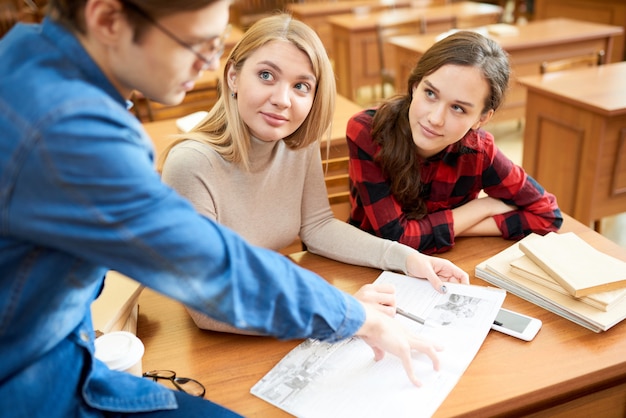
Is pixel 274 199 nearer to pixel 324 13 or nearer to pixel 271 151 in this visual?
pixel 271 151

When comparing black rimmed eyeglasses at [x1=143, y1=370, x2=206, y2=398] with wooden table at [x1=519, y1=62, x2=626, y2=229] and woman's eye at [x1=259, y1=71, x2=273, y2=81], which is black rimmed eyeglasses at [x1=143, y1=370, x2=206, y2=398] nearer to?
woman's eye at [x1=259, y1=71, x2=273, y2=81]

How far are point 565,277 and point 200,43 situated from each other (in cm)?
86

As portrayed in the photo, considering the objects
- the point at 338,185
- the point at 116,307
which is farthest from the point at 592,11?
the point at 116,307

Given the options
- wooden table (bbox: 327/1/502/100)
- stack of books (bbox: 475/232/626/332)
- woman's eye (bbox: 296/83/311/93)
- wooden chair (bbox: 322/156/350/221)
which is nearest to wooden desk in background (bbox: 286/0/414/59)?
wooden table (bbox: 327/1/502/100)

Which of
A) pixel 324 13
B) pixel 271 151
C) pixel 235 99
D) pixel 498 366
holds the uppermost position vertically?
pixel 235 99

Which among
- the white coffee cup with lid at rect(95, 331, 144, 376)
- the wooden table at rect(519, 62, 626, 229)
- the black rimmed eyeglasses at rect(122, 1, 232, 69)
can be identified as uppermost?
the black rimmed eyeglasses at rect(122, 1, 232, 69)

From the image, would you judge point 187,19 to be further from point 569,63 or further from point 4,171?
point 569,63

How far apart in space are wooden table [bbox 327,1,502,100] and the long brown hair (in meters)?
3.30

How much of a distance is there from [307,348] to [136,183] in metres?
0.56

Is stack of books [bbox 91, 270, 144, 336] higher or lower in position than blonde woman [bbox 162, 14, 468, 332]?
lower

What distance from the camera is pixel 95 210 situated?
590mm

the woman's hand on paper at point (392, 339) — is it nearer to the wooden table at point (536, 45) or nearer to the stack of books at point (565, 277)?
the stack of books at point (565, 277)

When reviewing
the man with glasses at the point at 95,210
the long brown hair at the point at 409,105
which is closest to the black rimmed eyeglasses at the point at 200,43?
the man with glasses at the point at 95,210

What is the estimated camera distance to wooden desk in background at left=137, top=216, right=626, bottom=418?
0.94 meters
